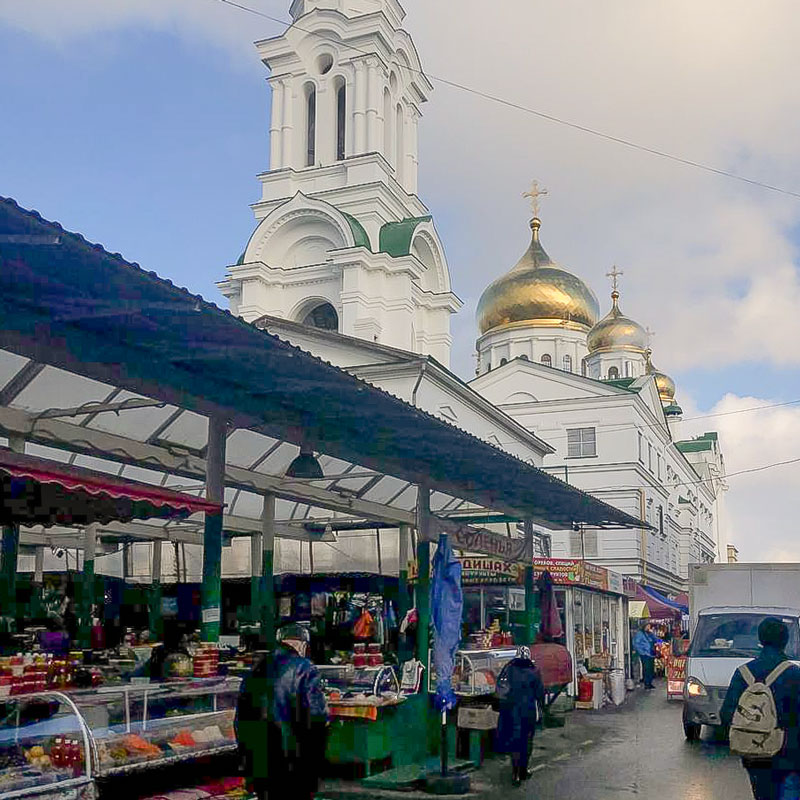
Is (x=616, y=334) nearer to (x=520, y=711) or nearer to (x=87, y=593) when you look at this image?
(x=87, y=593)

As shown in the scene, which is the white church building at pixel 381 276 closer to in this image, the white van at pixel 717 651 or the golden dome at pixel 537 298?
the golden dome at pixel 537 298

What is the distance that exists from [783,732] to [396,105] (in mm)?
37413

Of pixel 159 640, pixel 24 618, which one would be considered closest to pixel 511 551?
pixel 159 640

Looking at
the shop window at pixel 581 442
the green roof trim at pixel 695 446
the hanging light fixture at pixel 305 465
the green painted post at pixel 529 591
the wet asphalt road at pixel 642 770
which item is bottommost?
the wet asphalt road at pixel 642 770

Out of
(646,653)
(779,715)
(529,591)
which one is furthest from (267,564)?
(646,653)

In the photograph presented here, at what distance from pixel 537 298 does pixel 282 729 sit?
54032 millimetres

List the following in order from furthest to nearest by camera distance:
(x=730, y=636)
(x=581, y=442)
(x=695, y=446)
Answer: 1. (x=695, y=446)
2. (x=581, y=442)
3. (x=730, y=636)

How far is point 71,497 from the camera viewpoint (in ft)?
25.8

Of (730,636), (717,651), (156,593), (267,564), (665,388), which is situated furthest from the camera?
(665,388)

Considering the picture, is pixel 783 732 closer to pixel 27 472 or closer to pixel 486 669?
pixel 27 472

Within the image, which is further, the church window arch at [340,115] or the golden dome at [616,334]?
the golden dome at [616,334]

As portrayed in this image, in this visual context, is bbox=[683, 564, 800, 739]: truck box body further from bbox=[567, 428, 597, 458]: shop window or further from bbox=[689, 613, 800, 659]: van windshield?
bbox=[567, 428, 597, 458]: shop window

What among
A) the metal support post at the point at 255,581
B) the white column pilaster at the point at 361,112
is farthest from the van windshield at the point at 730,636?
the white column pilaster at the point at 361,112

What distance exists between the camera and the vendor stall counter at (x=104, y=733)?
23.3 feet
